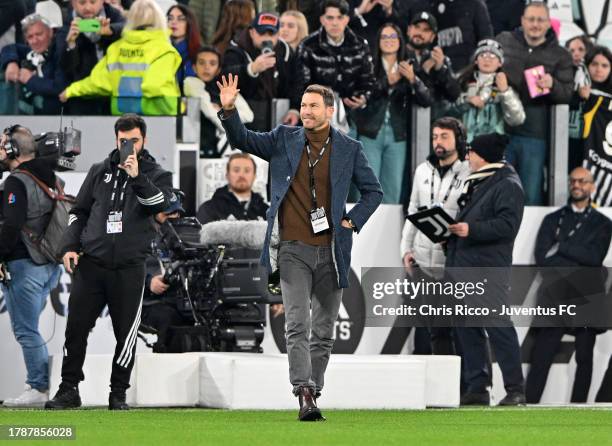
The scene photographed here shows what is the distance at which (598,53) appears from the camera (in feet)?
48.6

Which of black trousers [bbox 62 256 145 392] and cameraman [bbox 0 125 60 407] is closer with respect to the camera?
black trousers [bbox 62 256 145 392]

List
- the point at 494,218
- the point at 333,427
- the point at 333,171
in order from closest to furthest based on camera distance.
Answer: the point at 333,427
the point at 333,171
the point at 494,218

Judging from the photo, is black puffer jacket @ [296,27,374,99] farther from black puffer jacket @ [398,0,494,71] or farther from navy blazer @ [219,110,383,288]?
navy blazer @ [219,110,383,288]

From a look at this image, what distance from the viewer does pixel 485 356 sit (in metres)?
12.2

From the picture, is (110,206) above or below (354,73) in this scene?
below

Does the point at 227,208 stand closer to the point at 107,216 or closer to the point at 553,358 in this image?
the point at 107,216

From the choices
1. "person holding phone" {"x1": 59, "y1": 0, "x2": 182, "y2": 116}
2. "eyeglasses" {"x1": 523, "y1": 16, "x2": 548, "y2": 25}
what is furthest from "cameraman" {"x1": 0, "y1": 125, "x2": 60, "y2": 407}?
"eyeglasses" {"x1": 523, "y1": 16, "x2": 548, "y2": 25}

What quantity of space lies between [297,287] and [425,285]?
4250mm

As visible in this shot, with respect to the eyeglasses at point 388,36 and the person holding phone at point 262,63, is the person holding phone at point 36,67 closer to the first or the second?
the person holding phone at point 262,63

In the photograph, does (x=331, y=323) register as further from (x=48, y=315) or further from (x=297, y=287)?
(x=48, y=315)

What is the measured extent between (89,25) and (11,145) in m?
2.36

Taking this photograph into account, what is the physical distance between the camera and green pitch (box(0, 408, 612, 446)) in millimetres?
7457

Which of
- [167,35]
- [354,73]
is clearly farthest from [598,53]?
[167,35]

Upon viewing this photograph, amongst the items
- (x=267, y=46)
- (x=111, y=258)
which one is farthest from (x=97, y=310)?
(x=267, y=46)
